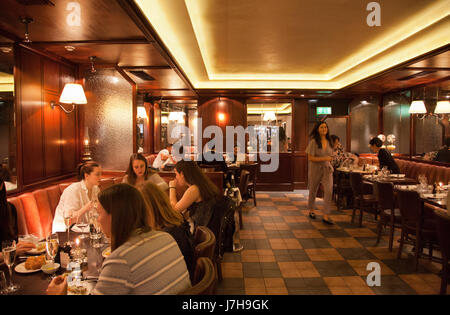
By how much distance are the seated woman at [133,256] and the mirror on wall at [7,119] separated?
2.95 metres

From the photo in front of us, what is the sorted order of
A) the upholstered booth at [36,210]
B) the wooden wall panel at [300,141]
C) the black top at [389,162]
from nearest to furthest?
the upholstered booth at [36,210] → the black top at [389,162] → the wooden wall panel at [300,141]

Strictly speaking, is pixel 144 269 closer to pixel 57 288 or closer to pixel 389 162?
pixel 57 288

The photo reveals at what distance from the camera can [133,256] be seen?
4.75 feet

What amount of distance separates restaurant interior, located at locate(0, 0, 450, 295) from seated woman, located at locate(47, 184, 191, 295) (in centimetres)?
56

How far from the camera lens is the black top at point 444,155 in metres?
6.84

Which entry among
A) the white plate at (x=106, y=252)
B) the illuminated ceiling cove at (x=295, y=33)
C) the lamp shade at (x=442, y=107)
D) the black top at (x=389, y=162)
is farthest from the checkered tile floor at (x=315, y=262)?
the lamp shade at (x=442, y=107)

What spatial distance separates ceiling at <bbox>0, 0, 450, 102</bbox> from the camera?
339cm

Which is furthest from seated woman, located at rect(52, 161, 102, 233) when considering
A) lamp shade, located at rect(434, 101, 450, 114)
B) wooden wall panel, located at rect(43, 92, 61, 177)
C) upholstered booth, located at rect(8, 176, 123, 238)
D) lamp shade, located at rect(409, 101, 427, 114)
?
lamp shade, located at rect(434, 101, 450, 114)

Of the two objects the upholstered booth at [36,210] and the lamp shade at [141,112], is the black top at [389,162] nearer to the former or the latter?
the upholstered booth at [36,210]

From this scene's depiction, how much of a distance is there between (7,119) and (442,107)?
28.0 feet

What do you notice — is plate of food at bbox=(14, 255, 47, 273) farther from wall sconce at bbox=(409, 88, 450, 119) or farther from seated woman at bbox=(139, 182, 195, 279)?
wall sconce at bbox=(409, 88, 450, 119)

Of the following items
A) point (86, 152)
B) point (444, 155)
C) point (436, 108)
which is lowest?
point (444, 155)

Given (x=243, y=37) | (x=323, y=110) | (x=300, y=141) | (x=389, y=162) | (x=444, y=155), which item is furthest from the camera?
(x=323, y=110)

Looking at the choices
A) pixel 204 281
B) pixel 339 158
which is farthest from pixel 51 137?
pixel 339 158
